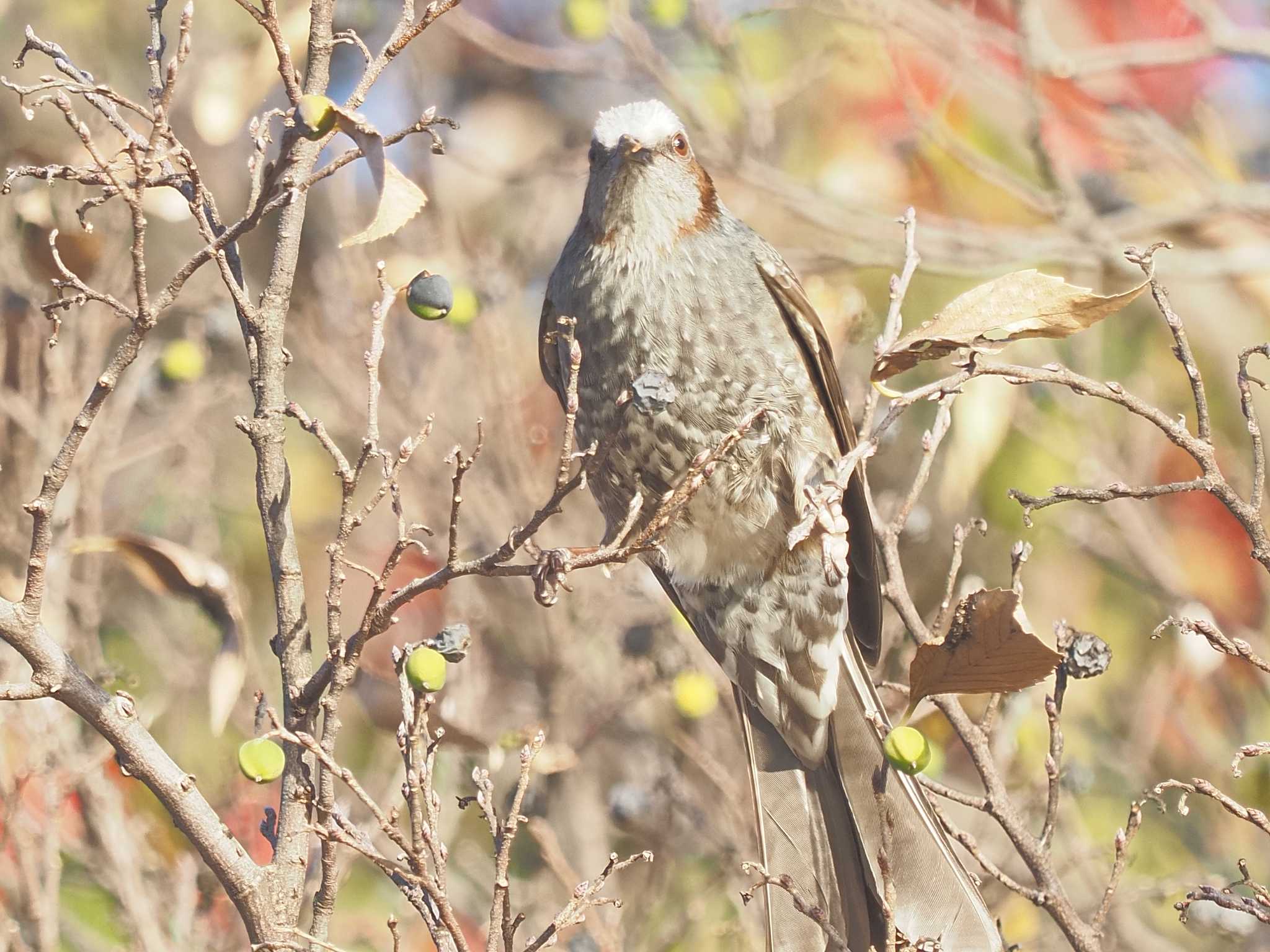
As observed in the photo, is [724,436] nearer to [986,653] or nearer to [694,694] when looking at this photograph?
[694,694]

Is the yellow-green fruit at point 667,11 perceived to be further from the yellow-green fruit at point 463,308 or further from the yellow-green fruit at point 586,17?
the yellow-green fruit at point 463,308

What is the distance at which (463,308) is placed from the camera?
Result: 3.54m

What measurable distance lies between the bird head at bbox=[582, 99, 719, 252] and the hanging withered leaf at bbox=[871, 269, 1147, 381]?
155 cm

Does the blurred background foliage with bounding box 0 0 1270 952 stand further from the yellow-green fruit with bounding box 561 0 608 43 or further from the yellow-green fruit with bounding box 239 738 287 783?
the yellow-green fruit with bounding box 239 738 287 783

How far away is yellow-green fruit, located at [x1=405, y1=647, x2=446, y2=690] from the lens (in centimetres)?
217

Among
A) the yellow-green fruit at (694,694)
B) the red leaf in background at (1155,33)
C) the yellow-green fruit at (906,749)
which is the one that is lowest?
the yellow-green fruit at (906,749)

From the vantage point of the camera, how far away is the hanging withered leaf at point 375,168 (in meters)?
1.89

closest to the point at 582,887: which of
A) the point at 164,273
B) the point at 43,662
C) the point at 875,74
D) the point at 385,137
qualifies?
the point at 43,662

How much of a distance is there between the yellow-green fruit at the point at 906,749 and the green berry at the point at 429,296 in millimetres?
1035

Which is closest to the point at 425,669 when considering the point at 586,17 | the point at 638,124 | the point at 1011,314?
the point at 1011,314

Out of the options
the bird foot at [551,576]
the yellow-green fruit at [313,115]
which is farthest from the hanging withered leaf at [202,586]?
the yellow-green fruit at [313,115]

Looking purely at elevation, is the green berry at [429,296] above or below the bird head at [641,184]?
below

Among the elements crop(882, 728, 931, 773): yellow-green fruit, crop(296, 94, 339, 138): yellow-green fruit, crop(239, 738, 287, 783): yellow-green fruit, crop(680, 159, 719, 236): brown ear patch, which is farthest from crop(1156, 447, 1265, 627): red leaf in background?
crop(296, 94, 339, 138): yellow-green fruit

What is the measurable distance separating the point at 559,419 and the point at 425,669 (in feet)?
10.6
